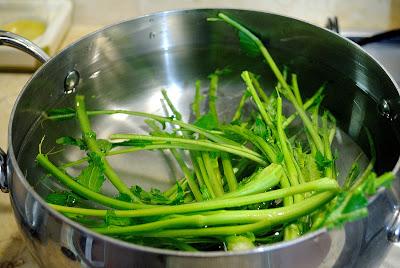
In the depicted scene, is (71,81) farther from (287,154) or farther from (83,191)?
(287,154)

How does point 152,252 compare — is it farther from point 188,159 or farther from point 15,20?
point 15,20

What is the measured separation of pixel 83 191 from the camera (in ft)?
1.96

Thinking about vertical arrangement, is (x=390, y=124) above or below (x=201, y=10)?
below

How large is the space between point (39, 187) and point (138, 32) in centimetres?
28

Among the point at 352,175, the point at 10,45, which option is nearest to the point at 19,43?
the point at 10,45

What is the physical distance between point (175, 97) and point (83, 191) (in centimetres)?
29

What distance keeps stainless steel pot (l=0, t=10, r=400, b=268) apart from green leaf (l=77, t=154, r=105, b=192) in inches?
2.4

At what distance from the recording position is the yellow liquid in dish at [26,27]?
99cm

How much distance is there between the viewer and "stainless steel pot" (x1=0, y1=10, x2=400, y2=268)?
0.44 m

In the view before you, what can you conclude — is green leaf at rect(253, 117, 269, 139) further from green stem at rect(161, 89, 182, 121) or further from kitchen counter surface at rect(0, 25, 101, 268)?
kitchen counter surface at rect(0, 25, 101, 268)

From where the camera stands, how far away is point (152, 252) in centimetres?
42

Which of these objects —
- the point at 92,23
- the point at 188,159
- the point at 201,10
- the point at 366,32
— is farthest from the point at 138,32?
the point at 366,32

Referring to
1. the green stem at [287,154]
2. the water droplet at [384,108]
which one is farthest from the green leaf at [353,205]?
the water droplet at [384,108]

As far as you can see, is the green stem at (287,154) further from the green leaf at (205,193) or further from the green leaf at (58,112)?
the green leaf at (58,112)
